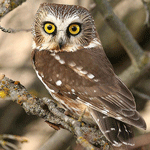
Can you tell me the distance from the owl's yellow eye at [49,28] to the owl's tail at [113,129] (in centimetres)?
76

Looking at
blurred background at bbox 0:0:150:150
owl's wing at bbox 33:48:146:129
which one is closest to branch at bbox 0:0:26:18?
owl's wing at bbox 33:48:146:129

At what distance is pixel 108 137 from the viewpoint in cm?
195

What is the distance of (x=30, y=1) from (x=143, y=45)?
6.50ft

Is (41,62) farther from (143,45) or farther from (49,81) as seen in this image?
(143,45)

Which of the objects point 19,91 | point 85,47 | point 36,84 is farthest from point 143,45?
point 19,91

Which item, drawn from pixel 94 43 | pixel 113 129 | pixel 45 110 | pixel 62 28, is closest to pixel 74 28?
pixel 62 28

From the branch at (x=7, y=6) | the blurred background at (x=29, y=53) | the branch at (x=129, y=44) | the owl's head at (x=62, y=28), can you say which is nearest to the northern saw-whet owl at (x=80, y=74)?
the owl's head at (x=62, y=28)

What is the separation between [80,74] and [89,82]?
0.10 meters

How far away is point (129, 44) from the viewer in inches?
118

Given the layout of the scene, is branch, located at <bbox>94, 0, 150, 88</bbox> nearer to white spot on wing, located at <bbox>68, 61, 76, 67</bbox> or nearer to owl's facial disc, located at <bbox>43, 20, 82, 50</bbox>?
owl's facial disc, located at <bbox>43, 20, 82, 50</bbox>

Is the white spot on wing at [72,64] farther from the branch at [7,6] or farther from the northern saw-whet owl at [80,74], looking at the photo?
the branch at [7,6]

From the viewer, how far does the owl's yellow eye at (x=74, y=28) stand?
2230 millimetres

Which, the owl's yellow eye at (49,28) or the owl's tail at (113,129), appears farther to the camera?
the owl's yellow eye at (49,28)

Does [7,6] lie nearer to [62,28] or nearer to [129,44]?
[62,28]
